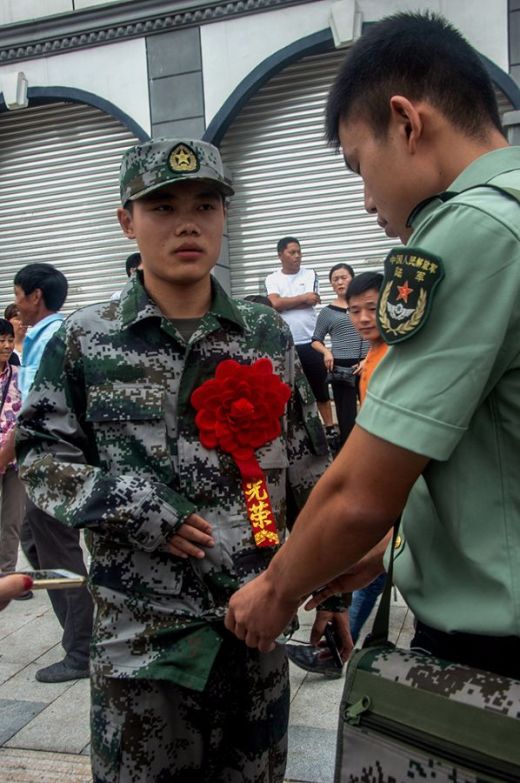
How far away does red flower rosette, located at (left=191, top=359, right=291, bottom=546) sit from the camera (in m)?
1.86

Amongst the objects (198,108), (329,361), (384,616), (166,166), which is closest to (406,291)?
(384,616)

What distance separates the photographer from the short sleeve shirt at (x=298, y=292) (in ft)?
23.1

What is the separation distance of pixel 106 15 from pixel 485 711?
8.73 meters

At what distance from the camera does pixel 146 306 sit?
6.24 ft

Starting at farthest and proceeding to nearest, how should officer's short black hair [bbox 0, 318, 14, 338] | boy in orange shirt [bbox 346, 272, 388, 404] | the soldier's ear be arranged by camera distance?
officer's short black hair [bbox 0, 318, 14, 338]
boy in orange shirt [bbox 346, 272, 388, 404]
the soldier's ear

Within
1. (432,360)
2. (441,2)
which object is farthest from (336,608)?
(441,2)

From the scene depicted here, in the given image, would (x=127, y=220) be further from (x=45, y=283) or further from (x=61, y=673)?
(x=61, y=673)

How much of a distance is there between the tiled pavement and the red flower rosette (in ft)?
4.39

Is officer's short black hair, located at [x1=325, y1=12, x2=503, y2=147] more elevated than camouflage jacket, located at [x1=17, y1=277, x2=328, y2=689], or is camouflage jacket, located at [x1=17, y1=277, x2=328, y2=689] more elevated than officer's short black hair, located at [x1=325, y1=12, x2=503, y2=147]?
officer's short black hair, located at [x1=325, y1=12, x2=503, y2=147]

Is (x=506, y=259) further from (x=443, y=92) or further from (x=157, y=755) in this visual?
(x=157, y=755)

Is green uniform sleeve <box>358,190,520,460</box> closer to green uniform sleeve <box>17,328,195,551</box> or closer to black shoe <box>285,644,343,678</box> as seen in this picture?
green uniform sleeve <box>17,328,195,551</box>

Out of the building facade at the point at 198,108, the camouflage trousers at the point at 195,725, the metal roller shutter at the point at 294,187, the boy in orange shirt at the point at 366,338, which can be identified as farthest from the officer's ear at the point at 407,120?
the metal roller shutter at the point at 294,187

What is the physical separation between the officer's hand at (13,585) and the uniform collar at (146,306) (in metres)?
0.64

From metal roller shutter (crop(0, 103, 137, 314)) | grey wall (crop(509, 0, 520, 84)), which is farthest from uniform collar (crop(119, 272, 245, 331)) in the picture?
metal roller shutter (crop(0, 103, 137, 314))
